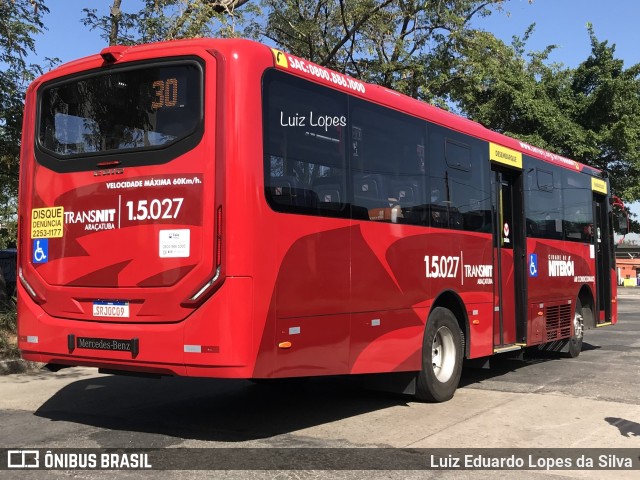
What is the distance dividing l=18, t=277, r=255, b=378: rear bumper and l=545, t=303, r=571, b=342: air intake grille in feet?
22.0

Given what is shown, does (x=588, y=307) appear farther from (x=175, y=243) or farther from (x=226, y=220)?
(x=175, y=243)

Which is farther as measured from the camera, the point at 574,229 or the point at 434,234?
the point at 574,229

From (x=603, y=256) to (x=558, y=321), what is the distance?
299 centimetres

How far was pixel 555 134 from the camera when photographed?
941 inches

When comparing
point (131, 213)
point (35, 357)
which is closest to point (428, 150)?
point (131, 213)

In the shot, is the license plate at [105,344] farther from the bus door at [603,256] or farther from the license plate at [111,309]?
the bus door at [603,256]

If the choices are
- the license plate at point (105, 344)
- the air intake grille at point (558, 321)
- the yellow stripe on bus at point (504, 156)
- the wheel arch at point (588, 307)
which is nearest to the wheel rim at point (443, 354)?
the yellow stripe on bus at point (504, 156)

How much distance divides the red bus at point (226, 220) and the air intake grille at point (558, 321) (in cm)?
352

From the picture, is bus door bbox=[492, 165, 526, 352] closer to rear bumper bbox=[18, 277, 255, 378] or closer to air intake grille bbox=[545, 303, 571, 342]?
air intake grille bbox=[545, 303, 571, 342]

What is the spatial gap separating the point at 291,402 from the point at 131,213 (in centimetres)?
330

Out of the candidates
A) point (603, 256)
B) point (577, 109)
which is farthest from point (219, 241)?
point (577, 109)

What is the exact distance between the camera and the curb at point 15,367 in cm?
983

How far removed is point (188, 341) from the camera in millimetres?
5145

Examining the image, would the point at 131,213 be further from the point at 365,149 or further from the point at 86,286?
the point at 365,149
